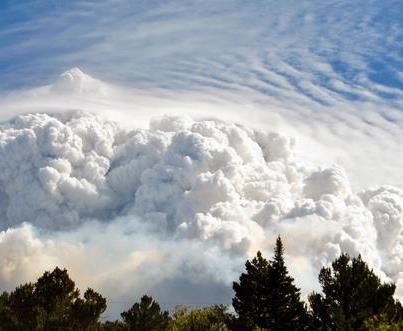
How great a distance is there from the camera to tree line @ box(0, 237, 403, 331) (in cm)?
7275

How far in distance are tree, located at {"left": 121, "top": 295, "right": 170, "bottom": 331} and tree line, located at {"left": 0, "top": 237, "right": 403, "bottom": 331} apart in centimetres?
746

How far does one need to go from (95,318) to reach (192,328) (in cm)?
2347

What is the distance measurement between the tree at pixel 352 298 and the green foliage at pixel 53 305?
37.5 meters

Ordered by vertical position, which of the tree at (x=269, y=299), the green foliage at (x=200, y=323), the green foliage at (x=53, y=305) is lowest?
the green foliage at (x=200, y=323)

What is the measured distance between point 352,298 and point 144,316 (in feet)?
137

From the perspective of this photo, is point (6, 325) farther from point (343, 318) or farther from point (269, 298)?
point (343, 318)

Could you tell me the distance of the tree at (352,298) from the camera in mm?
72312

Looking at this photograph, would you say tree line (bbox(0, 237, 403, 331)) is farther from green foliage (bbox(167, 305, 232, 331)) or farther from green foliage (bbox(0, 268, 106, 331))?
green foliage (bbox(167, 305, 232, 331))

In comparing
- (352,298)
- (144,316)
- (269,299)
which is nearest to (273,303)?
(269,299)

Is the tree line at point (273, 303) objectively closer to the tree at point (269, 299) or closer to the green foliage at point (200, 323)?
the tree at point (269, 299)

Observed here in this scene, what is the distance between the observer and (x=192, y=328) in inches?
4525

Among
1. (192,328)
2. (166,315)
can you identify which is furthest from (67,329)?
(192,328)

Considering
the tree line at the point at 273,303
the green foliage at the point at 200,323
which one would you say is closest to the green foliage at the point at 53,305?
the tree line at the point at 273,303

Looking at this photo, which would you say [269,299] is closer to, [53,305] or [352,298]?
[352,298]
